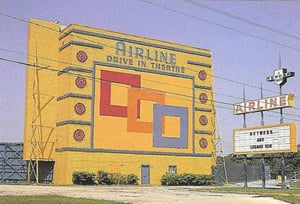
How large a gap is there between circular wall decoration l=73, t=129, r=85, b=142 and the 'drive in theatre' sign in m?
16.9

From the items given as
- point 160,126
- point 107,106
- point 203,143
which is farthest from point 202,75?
point 107,106

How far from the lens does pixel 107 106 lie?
53.6 m

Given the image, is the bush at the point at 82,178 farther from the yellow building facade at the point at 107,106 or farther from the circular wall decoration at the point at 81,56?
the circular wall decoration at the point at 81,56

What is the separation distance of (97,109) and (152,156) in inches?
340

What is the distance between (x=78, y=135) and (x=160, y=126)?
10500 millimetres

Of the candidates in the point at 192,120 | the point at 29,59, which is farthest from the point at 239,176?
the point at 29,59

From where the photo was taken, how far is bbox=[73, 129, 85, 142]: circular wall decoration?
51.1 metres

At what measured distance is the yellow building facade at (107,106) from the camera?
5203cm

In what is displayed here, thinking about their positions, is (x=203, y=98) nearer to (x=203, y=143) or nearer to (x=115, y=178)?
(x=203, y=143)

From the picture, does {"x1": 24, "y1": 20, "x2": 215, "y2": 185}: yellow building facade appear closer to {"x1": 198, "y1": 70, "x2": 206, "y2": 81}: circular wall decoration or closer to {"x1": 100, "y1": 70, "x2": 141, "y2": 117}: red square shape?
{"x1": 100, "y1": 70, "x2": 141, "y2": 117}: red square shape

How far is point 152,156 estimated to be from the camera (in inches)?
2221

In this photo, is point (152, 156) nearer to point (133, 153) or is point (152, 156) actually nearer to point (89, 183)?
point (133, 153)

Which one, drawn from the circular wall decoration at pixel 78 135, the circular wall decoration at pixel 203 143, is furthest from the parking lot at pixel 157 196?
the circular wall decoration at pixel 203 143

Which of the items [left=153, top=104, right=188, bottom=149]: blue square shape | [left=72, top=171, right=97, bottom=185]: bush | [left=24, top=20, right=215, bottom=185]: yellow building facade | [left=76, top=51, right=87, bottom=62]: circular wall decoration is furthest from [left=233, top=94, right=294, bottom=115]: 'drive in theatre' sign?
[left=72, top=171, right=97, bottom=185]: bush
